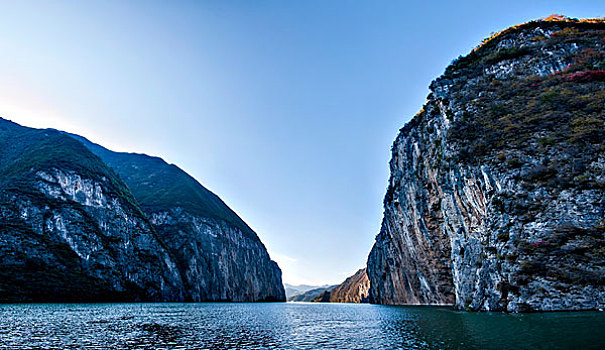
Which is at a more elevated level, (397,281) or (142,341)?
(397,281)

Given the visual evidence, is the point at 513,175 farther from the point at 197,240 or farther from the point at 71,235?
the point at 197,240

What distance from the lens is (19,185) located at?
91188mm

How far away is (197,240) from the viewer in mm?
141875

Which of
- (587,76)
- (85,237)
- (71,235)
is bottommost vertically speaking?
(85,237)

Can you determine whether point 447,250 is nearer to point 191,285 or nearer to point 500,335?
point 500,335

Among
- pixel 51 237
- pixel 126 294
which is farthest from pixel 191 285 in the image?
pixel 51 237

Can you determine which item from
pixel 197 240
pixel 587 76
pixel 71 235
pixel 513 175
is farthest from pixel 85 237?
pixel 587 76

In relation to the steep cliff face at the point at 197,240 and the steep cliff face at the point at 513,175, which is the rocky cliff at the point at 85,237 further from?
the steep cliff face at the point at 513,175

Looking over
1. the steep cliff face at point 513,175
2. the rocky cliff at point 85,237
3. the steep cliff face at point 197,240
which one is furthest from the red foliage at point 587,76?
the steep cliff face at point 197,240

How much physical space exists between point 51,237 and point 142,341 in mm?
→ 81226

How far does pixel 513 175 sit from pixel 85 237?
99234 millimetres

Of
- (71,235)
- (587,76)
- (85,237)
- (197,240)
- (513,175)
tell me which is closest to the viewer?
(513,175)

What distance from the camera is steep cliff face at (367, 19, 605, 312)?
3450 centimetres

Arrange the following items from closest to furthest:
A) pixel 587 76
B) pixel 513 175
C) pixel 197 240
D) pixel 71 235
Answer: pixel 513 175 → pixel 587 76 → pixel 71 235 → pixel 197 240
